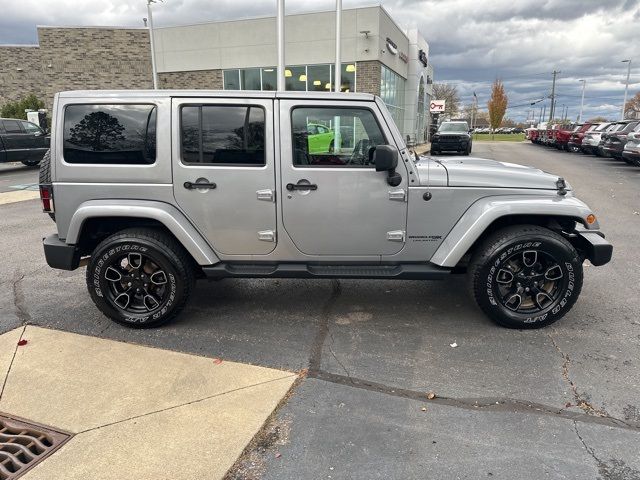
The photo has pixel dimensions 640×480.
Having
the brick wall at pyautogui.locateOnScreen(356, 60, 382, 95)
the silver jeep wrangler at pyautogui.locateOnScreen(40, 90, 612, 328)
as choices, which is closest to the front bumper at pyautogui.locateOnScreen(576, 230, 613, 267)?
the silver jeep wrangler at pyautogui.locateOnScreen(40, 90, 612, 328)

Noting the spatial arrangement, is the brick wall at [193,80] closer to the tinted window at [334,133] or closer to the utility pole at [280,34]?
the utility pole at [280,34]

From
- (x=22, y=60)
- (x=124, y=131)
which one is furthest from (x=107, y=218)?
(x=22, y=60)

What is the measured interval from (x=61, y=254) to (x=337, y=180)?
7.91 ft

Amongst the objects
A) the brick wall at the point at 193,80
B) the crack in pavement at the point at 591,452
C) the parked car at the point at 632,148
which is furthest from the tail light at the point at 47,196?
the brick wall at the point at 193,80

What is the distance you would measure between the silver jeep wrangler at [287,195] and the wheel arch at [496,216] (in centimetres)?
1

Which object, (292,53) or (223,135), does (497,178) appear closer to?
(223,135)

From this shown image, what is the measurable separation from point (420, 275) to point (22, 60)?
102ft

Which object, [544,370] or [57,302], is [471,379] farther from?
[57,302]

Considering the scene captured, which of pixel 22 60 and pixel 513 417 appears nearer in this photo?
pixel 513 417

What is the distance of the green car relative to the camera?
3846 mm

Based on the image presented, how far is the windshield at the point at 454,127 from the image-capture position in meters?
22.6

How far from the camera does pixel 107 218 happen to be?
12.9 feet

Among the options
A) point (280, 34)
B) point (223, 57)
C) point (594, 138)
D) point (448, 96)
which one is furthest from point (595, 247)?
point (448, 96)

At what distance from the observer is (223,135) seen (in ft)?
12.6
